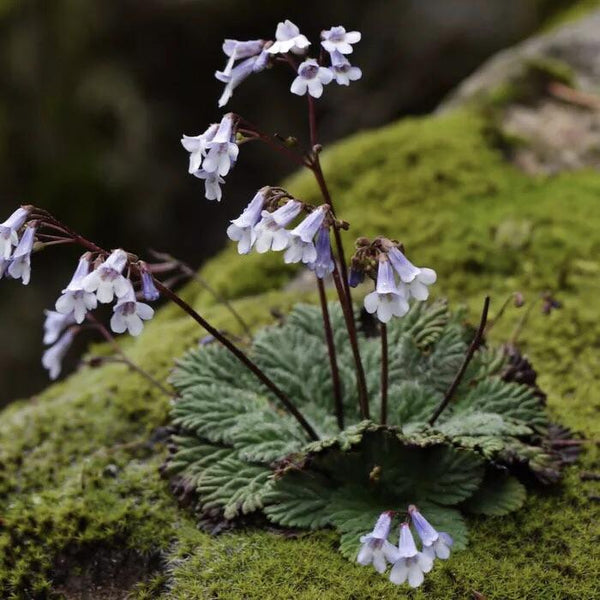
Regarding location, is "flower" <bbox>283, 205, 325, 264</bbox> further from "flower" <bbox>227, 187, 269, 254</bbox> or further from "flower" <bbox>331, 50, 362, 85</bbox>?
"flower" <bbox>331, 50, 362, 85</bbox>

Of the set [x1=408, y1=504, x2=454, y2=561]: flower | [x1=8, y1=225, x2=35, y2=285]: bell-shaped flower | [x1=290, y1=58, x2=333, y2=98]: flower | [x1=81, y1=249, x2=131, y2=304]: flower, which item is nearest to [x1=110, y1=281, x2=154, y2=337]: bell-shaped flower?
[x1=81, y1=249, x2=131, y2=304]: flower

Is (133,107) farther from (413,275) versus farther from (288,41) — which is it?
(413,275)

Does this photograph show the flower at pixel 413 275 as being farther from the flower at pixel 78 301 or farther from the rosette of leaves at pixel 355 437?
the flower at pixel 78 301

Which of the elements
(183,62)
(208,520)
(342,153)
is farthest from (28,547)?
(183,62)

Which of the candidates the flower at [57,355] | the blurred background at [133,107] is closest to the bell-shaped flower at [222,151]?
the flower at [57,355]

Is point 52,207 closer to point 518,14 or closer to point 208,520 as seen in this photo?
point 518,14

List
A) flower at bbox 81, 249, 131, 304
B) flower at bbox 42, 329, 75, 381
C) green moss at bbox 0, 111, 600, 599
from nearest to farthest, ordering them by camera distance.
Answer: flower at bbox 81, 249, 131, 304
green moss at bbox 0, 111, 600, 599
flower at bbox 42, 329, 75, 381

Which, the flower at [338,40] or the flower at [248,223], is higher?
the flower at [338,40]

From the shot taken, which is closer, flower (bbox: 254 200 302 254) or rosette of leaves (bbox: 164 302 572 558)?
flower (bbox: 254 200 302 254)
